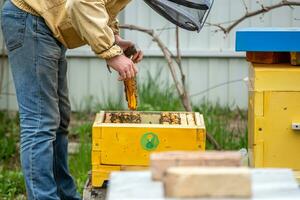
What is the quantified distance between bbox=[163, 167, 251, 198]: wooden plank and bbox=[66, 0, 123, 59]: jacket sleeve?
1798mm

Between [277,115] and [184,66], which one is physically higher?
[184,66]

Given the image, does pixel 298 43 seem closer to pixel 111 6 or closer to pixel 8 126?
pixel 111 6

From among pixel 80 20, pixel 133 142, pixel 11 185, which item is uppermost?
pixel 80 20

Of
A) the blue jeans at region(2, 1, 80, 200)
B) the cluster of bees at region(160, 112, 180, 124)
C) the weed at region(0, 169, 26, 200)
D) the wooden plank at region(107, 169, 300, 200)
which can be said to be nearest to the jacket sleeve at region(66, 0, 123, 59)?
the blue jeans at region(2, 1, 80, 200)

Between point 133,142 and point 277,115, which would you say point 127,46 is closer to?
point 133,142

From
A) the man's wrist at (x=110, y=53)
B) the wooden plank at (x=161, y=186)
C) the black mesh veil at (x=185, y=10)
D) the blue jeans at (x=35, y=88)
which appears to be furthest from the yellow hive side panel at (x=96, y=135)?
the wooden plank at (x=161, y=186)

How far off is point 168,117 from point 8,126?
272 centimetres

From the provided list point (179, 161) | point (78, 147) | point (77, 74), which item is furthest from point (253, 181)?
point (77, 74)

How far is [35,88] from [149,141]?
0.64 meters

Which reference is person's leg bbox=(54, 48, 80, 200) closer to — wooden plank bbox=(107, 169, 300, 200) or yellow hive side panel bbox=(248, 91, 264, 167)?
yellow hive side panel bbox=(248, 91, 264, 167)

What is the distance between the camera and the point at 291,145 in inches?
147

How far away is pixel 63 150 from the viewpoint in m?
4.30

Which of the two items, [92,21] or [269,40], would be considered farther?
[269,40]

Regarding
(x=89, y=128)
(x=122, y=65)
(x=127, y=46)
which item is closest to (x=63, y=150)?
(x=127, y=46)
